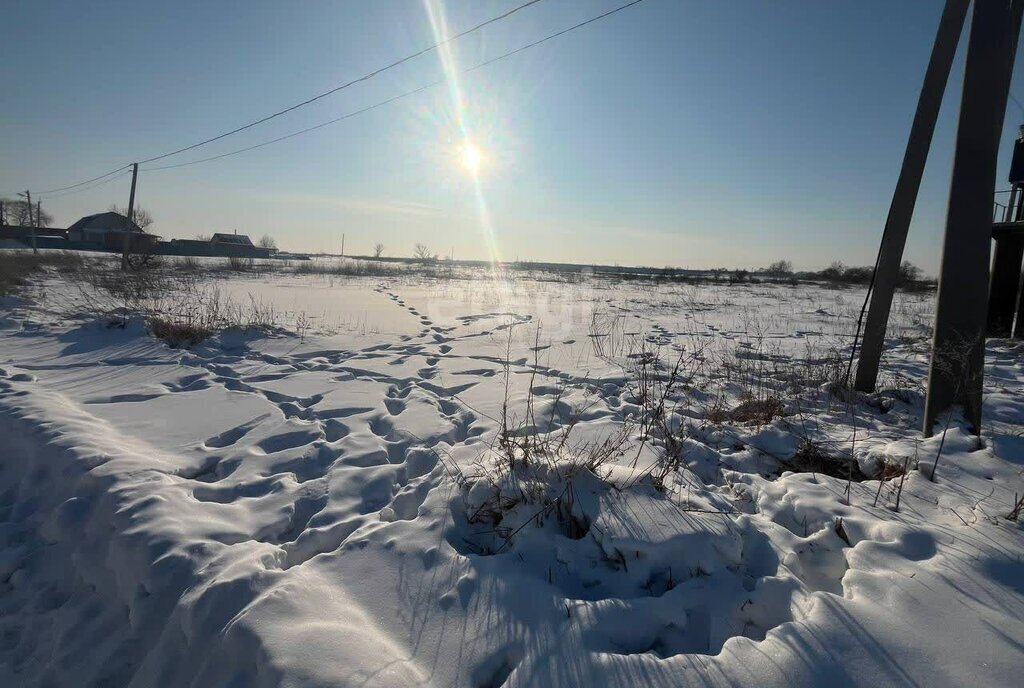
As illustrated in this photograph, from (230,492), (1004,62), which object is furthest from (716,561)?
(1004,62)

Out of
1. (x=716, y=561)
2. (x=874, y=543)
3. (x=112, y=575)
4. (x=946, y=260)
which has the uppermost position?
(x=946, y=260)

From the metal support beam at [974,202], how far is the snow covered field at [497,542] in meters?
0.54

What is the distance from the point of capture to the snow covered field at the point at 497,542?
1500 millimetres

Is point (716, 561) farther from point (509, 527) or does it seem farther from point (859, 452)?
point (859, 452)

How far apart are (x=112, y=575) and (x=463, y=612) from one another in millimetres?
1683

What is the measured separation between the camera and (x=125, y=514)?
2.23 meters

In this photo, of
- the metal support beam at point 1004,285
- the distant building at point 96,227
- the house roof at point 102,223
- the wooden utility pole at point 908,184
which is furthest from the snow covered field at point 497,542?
the house roof at point 102,223

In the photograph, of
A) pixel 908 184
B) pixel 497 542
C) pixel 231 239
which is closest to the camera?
pixel 497 542

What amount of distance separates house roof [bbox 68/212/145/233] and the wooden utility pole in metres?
71.5

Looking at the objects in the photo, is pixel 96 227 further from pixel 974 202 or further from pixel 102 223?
pixel 974 202

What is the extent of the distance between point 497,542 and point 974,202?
3.98m

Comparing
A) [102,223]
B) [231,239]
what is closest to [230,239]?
[231,239]

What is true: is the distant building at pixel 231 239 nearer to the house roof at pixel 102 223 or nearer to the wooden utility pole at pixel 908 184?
the house roof at pixel 102 223

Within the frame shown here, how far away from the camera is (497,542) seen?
2.17 meters
